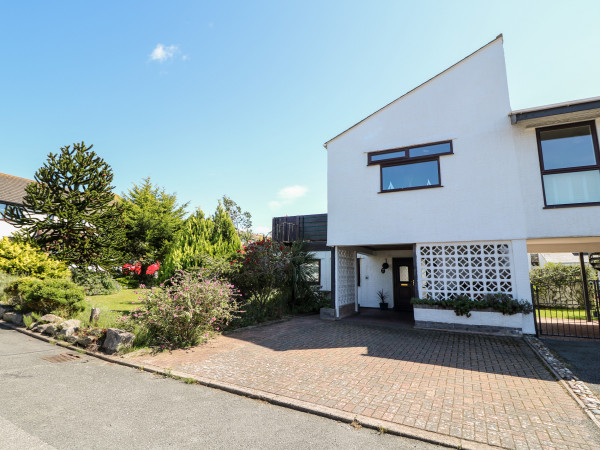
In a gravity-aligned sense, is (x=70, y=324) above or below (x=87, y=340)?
above

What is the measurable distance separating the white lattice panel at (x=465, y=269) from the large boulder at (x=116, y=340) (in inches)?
328

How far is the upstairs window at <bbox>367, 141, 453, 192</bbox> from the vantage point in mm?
9383

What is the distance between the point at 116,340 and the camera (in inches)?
249

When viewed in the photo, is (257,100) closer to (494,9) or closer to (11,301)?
(494,9)

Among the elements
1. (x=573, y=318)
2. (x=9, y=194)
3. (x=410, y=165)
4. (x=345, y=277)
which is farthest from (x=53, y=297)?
(x=9, y=194)

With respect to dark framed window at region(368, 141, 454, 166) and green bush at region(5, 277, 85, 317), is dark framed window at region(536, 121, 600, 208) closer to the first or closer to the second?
dark framed window at region(368, 141, 454, 166)

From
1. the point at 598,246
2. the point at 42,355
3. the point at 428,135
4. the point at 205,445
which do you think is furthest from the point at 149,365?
the point at 598,246

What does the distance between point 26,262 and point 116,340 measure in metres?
9.27

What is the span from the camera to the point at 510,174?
328 inches

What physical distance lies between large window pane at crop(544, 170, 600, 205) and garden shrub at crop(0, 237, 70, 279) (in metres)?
18.0

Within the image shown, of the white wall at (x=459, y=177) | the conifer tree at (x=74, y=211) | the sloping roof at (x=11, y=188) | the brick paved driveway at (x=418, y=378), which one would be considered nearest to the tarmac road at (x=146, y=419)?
the brick paved driveway at (x=418, y=378)

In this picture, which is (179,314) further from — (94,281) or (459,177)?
(94,281)

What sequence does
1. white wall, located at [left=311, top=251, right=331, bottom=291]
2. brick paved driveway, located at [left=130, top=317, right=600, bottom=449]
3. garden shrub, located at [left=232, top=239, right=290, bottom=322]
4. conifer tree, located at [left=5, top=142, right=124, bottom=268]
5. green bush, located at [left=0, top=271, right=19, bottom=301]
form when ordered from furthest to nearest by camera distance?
white wall, located at [left=311, top=251, right=331, bottom=291]
conifer tree, located at [left=5, top=142, right=124, bottom=268]
green bush, located at [left=0, top=271, right=19, bottom=301]
garden shrub, located at [left=232, top=239, right=290, bottom=322]
brick paved driveway, located at [left=130, top=317, right=600, bottom=449]

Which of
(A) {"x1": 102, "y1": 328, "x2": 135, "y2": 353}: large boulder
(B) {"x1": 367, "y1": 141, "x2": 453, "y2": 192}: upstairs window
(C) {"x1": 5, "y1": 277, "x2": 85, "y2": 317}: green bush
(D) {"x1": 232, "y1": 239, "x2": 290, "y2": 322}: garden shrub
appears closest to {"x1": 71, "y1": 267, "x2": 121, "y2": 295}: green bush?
(C) {"x1": 5, "y1": 277, "x2": 85, "y2": 317}: green bush
